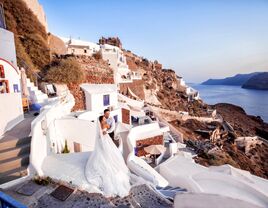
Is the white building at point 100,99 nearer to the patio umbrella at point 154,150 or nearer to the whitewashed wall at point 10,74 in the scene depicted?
the patio umbrella at point 154,150

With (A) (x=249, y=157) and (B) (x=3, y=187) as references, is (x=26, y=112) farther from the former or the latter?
(A) (x=249, y=157)

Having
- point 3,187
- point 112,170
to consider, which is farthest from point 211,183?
point 3,187

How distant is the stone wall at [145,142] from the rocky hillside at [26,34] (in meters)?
9.23

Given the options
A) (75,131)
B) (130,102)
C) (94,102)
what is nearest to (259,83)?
(130,102)

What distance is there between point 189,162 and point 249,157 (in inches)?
691

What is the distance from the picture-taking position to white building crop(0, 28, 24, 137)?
4.96 meters

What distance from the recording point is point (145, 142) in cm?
1124

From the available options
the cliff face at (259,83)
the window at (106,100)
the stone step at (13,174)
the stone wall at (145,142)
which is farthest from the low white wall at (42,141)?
the cliff face at (259,83)

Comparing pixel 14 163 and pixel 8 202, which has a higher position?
pixel 8 202

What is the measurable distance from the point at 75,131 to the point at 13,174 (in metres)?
2.73

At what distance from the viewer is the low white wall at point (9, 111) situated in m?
4.85

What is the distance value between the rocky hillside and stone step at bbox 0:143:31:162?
A: 8935 millimetres

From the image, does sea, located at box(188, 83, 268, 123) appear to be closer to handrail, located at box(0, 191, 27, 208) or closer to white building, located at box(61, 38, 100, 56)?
white building, located at box(61, 38, 100, 56)

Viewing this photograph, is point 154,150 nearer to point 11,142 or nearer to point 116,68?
point 11,142
